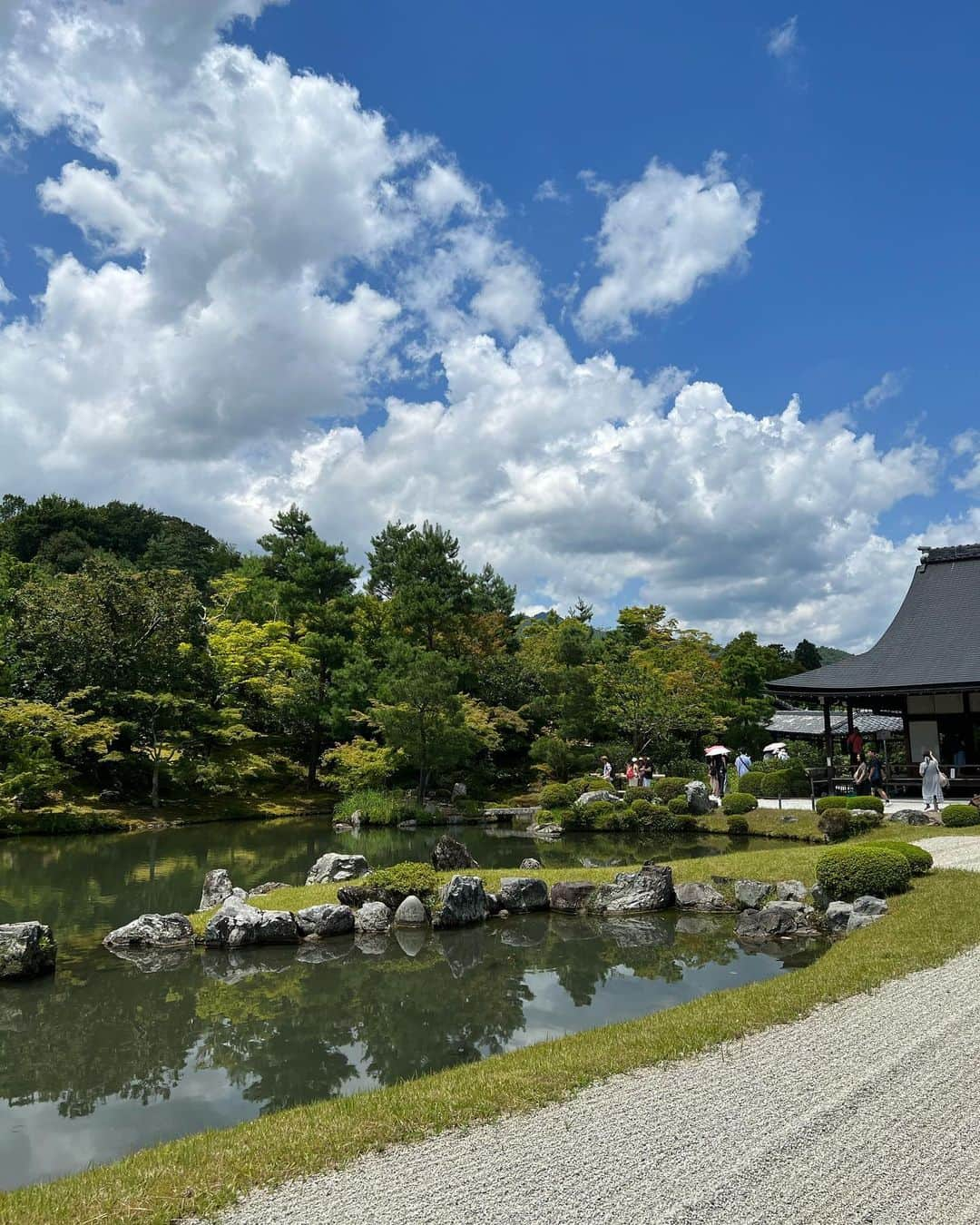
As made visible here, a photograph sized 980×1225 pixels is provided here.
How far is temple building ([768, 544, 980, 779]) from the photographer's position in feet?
65.7

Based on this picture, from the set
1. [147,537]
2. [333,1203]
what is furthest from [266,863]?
[147,537]

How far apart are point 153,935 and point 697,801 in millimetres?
14369

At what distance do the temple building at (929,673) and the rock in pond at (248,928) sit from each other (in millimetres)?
14561

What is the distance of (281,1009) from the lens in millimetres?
8320

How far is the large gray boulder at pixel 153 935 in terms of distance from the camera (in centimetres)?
1067

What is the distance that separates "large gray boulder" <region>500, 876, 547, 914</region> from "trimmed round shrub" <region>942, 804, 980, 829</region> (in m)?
8.95

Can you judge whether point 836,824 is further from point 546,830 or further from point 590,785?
point 590,785

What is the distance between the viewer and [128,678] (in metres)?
26.0

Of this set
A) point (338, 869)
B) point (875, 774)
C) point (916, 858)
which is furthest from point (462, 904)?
point (875, 774)

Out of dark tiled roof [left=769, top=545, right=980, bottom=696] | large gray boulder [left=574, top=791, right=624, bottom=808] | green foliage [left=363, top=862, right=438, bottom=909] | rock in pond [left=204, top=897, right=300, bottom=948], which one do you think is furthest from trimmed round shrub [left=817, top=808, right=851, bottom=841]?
rock in pond [left=204, top=897, right=300, bottom=948]

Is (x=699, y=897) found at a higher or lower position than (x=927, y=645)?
lower

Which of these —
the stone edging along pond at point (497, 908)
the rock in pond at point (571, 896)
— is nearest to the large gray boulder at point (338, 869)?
the stone edging along pond at point (497, 908)

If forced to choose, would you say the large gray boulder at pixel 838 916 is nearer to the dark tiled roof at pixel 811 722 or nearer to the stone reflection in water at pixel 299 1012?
the stone reflection in water at pixel 299 1012

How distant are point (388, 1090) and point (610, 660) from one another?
2834cm
